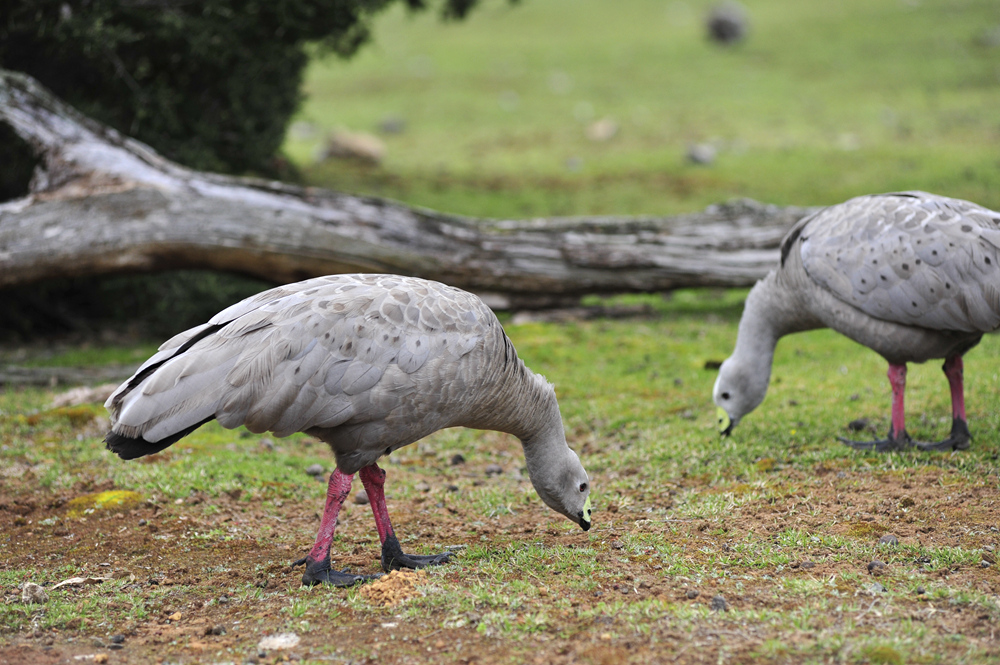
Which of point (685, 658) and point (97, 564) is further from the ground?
point (685, 658)

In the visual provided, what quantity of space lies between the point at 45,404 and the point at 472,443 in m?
4.31

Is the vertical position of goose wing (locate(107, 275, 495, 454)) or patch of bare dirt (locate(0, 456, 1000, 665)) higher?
goose wing (locate(107, 275, 495, 454))

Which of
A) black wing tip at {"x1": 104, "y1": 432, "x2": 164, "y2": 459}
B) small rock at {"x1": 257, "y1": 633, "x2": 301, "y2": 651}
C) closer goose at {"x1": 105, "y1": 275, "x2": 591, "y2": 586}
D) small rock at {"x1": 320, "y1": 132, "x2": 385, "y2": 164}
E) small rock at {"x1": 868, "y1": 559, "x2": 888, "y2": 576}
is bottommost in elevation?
small rock at {"x1": 320, "y1": 132, "x2": 385, "y2": 164}

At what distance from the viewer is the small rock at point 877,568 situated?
4598 mm

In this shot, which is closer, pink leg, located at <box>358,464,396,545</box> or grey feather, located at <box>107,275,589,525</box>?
grey feather, located at <box>107,275,589,525</box>

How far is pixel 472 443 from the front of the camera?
7777mm

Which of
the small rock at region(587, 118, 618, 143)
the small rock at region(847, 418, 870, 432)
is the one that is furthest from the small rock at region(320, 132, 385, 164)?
the small rock at region(847, 418, 870, 432)

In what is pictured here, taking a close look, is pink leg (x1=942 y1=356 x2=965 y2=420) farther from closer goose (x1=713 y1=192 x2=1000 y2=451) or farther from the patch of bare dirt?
the patch of bare dirt

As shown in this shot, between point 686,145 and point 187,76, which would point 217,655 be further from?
point 686,145

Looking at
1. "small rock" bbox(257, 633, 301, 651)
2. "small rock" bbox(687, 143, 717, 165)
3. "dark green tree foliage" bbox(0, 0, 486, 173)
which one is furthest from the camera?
"small rock" bbox(687, 143, 717, 165)

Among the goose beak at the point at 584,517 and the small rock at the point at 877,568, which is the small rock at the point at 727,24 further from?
the small rock at the point at 877,568

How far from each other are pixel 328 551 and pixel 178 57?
8771mm

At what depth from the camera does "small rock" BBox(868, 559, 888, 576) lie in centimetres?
460

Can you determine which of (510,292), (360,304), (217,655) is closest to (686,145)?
(510,292)
